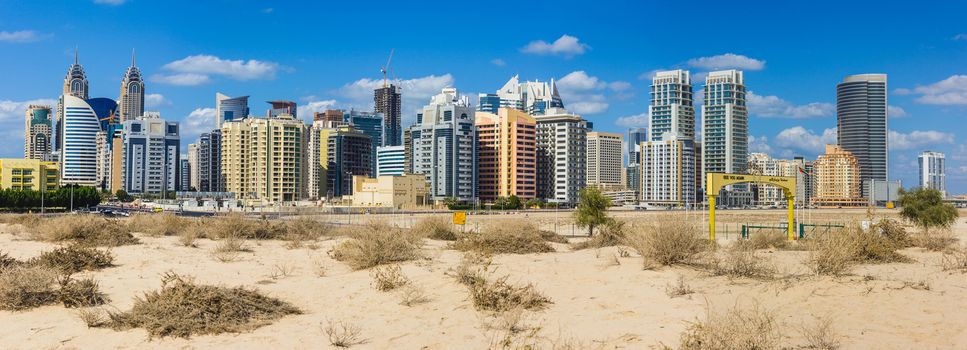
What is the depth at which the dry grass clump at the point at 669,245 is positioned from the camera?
17438 millimetres

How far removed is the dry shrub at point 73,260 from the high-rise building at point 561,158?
14380 cm

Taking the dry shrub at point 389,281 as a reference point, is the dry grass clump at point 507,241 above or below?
above

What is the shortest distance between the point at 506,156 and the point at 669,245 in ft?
450

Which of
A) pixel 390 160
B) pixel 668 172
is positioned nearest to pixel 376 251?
pixel 390 160

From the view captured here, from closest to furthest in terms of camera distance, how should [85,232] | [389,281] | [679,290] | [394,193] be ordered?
1. [679,290]
2. [389,281]
3. [85,232]
4. [394,193]

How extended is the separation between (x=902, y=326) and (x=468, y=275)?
312 inches

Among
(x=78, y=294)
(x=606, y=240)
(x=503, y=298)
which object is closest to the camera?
(x=503, y=298)

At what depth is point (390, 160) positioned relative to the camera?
7402 inches

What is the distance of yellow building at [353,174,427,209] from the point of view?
13575cm

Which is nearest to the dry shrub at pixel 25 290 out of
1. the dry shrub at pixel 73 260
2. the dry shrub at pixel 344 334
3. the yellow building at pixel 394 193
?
the dry shrub at pixel 73 260

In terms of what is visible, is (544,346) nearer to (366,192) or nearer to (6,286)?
(6,286)

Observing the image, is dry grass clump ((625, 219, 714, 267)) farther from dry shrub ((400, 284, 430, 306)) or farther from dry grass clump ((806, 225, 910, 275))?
dry shrub ((400, 284, 430, 306))

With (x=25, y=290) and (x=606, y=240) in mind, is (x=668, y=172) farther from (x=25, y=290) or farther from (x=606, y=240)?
(x=25, y=290)

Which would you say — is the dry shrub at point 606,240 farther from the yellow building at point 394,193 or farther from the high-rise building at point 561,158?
the high-rise building at point 561,158
